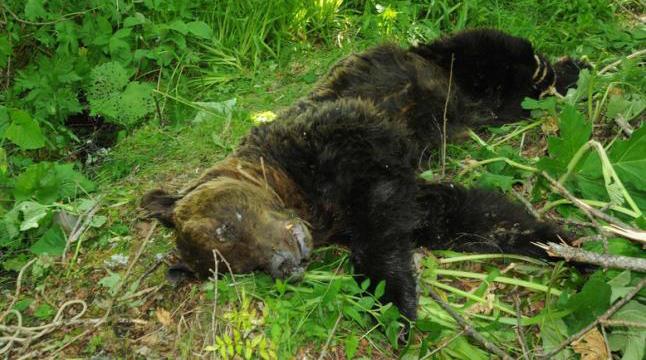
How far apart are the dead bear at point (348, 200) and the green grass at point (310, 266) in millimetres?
130

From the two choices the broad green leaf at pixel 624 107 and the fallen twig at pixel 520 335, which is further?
the broad green leaf at pixel 624 107

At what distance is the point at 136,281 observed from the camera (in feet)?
10.8

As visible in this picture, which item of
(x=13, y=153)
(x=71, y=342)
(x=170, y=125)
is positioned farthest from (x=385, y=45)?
(x=13, y=153)

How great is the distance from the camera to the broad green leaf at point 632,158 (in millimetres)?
2852

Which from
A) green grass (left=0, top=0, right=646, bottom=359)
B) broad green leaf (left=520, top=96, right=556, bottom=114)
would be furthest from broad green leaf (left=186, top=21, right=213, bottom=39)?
broad green leaf (left=520, top=96, right=556, bottom=114)

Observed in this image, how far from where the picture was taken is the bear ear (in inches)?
127

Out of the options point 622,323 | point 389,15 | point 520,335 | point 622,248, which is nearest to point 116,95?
point 389,15

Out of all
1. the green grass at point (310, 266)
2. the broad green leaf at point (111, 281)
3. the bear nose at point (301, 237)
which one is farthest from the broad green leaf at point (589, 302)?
the broad green leaf at point (111, 281)

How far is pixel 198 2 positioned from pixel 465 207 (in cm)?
316

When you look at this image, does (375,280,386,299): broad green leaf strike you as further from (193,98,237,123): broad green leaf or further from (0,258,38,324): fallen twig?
(193,98,237,123): broad green leaf

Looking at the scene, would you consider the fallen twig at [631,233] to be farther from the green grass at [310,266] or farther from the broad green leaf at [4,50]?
the broad green leaf at [4,50]

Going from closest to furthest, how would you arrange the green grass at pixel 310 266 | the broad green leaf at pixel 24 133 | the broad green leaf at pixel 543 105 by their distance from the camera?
the green grass at pixel 310 266, the broad green leaf at pixel 543 105, the broad green leaf at pixel 24 133

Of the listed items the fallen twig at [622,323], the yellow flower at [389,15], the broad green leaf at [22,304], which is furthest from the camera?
the yellow flower at [389,15]

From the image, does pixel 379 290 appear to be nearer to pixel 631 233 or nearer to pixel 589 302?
pixel 589 302
